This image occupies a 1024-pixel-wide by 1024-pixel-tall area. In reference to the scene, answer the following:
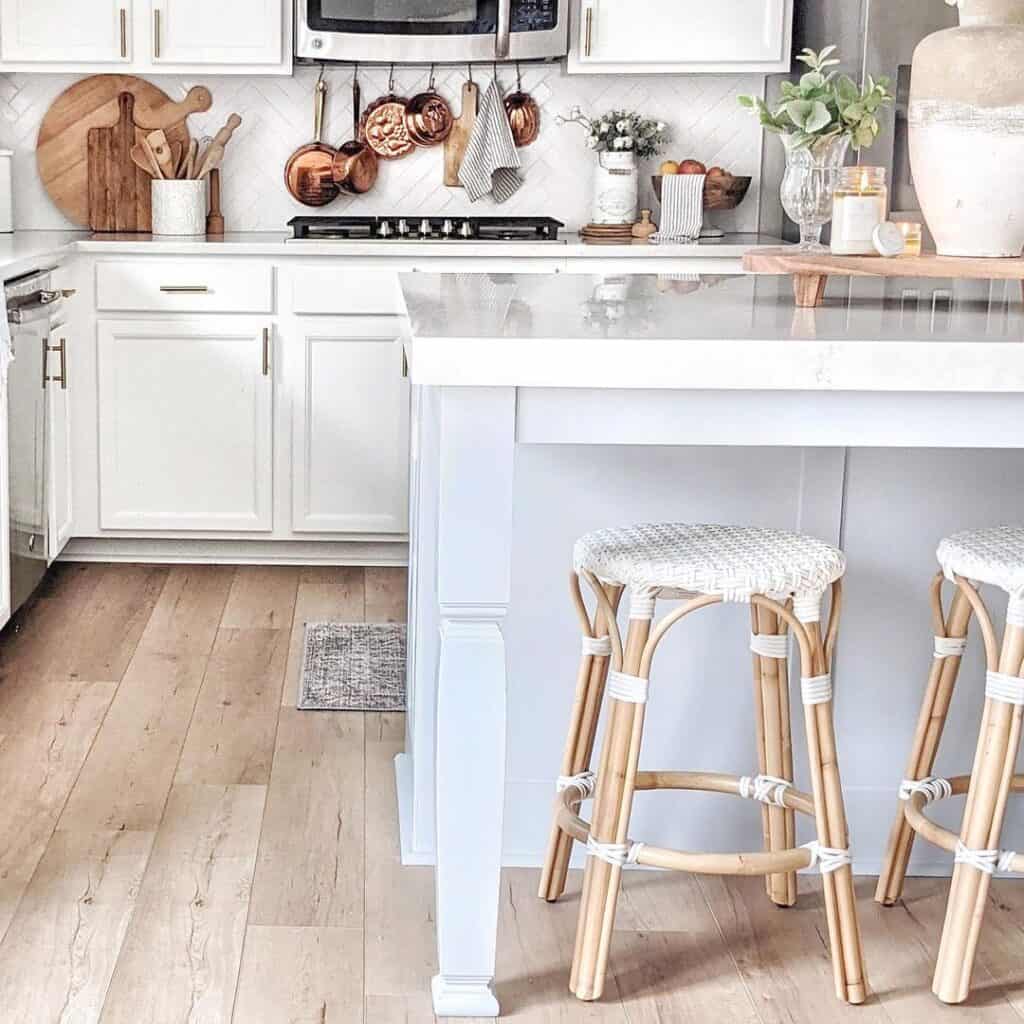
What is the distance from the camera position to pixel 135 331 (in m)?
4.30

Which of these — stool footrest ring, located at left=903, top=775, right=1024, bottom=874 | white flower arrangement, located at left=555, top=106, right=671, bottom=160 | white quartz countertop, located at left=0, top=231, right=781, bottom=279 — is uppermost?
white flower arrangement, located at left=555, top=106, right=671, bottom=160

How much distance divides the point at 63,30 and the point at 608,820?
3288 millimetres

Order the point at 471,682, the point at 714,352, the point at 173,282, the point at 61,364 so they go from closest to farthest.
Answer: the point at 714,352 < the point at 471,682 < the point at 61,364 < the point at 173,282

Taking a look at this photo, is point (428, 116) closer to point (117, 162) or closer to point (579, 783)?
point (117, 162)

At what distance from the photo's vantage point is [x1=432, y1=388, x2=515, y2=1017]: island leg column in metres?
1.86

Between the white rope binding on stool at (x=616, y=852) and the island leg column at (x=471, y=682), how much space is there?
14cm

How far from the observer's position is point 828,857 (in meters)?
2.07

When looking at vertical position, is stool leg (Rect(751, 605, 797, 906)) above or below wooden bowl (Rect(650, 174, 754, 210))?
below

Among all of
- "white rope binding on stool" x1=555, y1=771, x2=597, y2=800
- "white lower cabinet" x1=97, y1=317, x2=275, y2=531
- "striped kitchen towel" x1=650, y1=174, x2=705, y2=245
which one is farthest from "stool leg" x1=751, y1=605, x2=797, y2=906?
"striped kitchen towel" x1=650, y1=174, x2=705, y2=245

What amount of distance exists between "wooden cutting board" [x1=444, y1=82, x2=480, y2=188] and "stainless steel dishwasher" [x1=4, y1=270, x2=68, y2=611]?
4.35 ft

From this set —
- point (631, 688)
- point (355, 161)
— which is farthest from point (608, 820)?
point (355, 161)

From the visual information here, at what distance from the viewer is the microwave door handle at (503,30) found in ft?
14.7

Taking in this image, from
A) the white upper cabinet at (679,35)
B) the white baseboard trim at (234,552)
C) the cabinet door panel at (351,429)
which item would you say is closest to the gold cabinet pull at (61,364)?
the white baseboard trim at (234,552)

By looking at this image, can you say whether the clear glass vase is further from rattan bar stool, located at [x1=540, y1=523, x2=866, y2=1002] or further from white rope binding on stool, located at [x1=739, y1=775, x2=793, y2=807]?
white rope binding on stool, located at [x1=739, y1=775, x2=793, y2=807]
